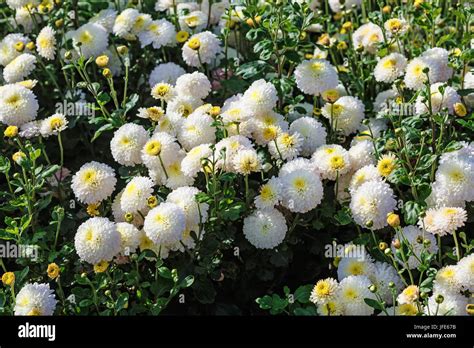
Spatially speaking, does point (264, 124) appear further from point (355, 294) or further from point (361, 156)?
point (355, 294)

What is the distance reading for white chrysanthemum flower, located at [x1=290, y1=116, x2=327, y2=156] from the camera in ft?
9.79

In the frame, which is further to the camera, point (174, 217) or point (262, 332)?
point (174, 217)

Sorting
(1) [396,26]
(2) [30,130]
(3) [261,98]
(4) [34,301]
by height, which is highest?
(1) [396,26]

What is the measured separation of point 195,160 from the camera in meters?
2.78

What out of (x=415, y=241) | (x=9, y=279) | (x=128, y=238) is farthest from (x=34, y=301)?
(x=415, y=241)

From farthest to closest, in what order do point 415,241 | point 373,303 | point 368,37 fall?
point 368,37 < point 415,241 < point 373,303

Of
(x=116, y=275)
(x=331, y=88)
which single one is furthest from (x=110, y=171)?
(x=331, y=88)

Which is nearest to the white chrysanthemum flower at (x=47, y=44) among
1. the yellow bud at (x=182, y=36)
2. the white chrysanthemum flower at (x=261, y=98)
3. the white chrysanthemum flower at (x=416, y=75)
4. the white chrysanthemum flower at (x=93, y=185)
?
the yellow bud at (x=182, y=36)

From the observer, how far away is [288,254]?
278cm

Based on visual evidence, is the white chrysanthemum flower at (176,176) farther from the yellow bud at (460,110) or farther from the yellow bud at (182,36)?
the yellow bud at (460,110)

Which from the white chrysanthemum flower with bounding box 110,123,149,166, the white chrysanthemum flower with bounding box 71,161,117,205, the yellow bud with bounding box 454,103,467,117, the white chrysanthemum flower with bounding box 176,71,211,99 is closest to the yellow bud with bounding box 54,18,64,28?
the white chrysanthemum flower with bounding box 176,71,211,99

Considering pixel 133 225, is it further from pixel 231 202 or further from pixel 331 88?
pixel 331 88

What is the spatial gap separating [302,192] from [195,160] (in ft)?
1.12

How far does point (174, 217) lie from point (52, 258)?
0.40m
